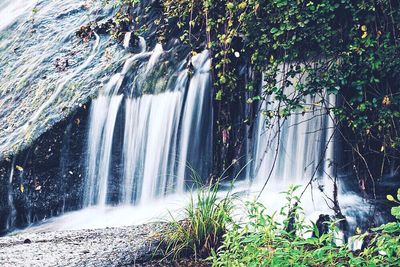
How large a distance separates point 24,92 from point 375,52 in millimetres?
5038

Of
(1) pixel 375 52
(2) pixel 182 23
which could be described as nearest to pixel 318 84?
(1) pixel 375 52

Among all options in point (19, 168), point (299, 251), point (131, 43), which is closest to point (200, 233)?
point (299, 251)

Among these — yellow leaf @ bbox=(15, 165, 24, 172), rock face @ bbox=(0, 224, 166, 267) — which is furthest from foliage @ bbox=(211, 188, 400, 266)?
yellow leaf @ bbox=(15, 165, 24, 172)

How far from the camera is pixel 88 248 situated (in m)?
4.74

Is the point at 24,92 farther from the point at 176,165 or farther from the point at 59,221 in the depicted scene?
the point at 176,165

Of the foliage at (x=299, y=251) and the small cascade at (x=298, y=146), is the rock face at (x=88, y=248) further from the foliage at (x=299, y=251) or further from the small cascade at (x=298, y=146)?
the small cascade at (x=298, y=146)

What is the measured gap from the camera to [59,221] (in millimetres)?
6969

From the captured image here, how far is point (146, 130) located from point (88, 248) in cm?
225

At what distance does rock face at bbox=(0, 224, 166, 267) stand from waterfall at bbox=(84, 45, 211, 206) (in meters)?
1.37

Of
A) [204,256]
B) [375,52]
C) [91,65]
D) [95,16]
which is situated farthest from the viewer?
[95,16]

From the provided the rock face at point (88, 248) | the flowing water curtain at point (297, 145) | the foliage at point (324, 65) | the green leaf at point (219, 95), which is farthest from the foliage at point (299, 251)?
the green leaf at point (219, 95)

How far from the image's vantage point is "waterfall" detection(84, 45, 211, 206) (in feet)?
21.1

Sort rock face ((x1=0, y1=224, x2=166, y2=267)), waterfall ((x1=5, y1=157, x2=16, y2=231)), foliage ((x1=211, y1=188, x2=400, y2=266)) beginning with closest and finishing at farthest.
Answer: foliage ((x1=211, y1=188, x2=400, y2=266)), rock face ((x1=0, y1=224, x2=166, y2=267)), waterfall ((x1=5, y1=157, x2=16, y2=231))

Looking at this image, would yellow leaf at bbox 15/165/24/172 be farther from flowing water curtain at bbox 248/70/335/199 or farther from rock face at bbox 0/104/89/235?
flowing water curtain at bbox 248/70/335/199
